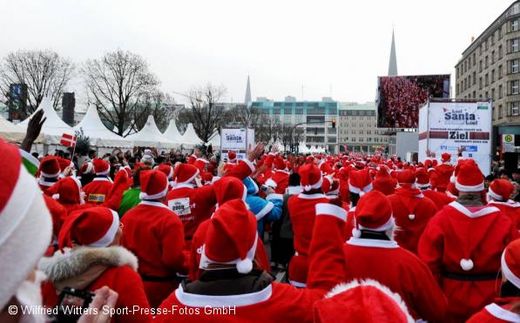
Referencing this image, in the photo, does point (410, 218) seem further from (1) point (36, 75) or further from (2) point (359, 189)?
(1) point (36, 75)

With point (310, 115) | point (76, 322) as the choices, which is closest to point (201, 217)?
point (76, 322)

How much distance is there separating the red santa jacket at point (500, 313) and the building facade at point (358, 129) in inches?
6821

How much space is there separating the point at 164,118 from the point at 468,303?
73553mm

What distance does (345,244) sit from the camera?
3541 millimetres

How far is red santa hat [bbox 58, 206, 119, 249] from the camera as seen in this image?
9.77 ft

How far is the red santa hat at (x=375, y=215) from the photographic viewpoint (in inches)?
131

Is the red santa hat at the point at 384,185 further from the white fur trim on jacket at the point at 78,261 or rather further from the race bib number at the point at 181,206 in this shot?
the white fur trim on jacket at the point at 78,261

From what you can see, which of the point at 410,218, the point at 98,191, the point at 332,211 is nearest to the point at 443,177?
the point at 410,218

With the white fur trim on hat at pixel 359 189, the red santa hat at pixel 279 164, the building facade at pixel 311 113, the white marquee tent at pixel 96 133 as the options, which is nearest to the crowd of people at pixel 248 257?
the white fur trim on hat at pixel 359 189

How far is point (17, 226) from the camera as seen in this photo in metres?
1.05

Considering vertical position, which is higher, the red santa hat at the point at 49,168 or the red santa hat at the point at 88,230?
the red santa hat at the point at 49,168

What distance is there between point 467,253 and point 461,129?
38.9 feet

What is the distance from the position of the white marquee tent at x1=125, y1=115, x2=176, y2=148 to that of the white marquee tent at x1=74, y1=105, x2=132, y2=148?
1280mm

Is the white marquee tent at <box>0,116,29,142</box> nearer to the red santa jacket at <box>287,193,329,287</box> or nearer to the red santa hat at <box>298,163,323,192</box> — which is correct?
the red santa hat at <box>298,163,323,192</box>
